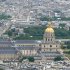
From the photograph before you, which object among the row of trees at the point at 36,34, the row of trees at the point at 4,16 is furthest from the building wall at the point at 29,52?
the row of trees at the point at 4,16

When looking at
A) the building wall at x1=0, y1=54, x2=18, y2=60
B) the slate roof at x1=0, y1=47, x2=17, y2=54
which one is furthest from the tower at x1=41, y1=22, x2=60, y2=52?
the building wall at x1=0, y1=54, x2=18, y2=60

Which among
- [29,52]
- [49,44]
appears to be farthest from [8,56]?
[49,44]

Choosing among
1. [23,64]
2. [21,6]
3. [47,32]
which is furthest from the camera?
[21,6]

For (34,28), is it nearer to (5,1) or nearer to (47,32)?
(47,32)

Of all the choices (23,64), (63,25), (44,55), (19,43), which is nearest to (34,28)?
(63,25)

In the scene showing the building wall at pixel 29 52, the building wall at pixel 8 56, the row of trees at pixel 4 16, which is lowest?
the row of trees at pixel 4 16

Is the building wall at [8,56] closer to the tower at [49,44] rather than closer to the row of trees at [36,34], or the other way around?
the tower at [49,44]

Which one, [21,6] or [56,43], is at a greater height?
[56,43]

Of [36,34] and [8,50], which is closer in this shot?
[8,50]

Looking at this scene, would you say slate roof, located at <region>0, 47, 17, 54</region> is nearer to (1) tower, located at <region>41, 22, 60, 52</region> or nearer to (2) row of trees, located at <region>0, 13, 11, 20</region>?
(1) tower, located at <region>41, 22, 60, 52</region>

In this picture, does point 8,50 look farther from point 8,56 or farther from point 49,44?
point 49,44

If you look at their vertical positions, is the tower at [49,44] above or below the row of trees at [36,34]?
above
